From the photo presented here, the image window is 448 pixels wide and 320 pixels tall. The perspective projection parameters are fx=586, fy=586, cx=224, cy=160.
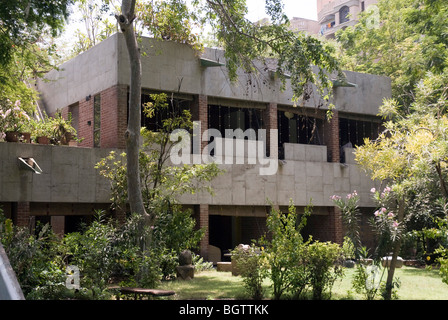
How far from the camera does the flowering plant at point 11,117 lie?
17219 millimetres

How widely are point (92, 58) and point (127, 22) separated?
20.7ft

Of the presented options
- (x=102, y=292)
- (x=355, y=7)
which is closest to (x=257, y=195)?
(x=102, y=292)

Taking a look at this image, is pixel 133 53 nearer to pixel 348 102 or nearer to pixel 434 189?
pixel 434 189

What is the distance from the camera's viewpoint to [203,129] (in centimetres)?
1966

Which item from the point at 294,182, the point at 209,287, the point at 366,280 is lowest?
the point at 209,287

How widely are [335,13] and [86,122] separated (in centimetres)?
5934

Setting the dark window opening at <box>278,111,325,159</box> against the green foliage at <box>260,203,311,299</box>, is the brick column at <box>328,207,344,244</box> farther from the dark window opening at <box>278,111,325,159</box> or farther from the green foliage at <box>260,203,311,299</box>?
the green foliage at <box>260,203,311,299</box>

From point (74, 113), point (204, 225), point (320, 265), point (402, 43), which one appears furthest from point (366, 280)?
point (402, 43)

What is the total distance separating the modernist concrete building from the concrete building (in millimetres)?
47738

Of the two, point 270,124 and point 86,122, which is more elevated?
point 270,124

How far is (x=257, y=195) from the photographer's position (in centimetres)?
2055

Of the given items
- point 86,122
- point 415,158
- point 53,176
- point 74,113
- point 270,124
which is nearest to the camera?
point 415,158

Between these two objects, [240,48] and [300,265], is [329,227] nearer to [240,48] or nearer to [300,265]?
[240,48]

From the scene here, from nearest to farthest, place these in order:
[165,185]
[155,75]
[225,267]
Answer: [165,185] → [225,267] → [155,75]
